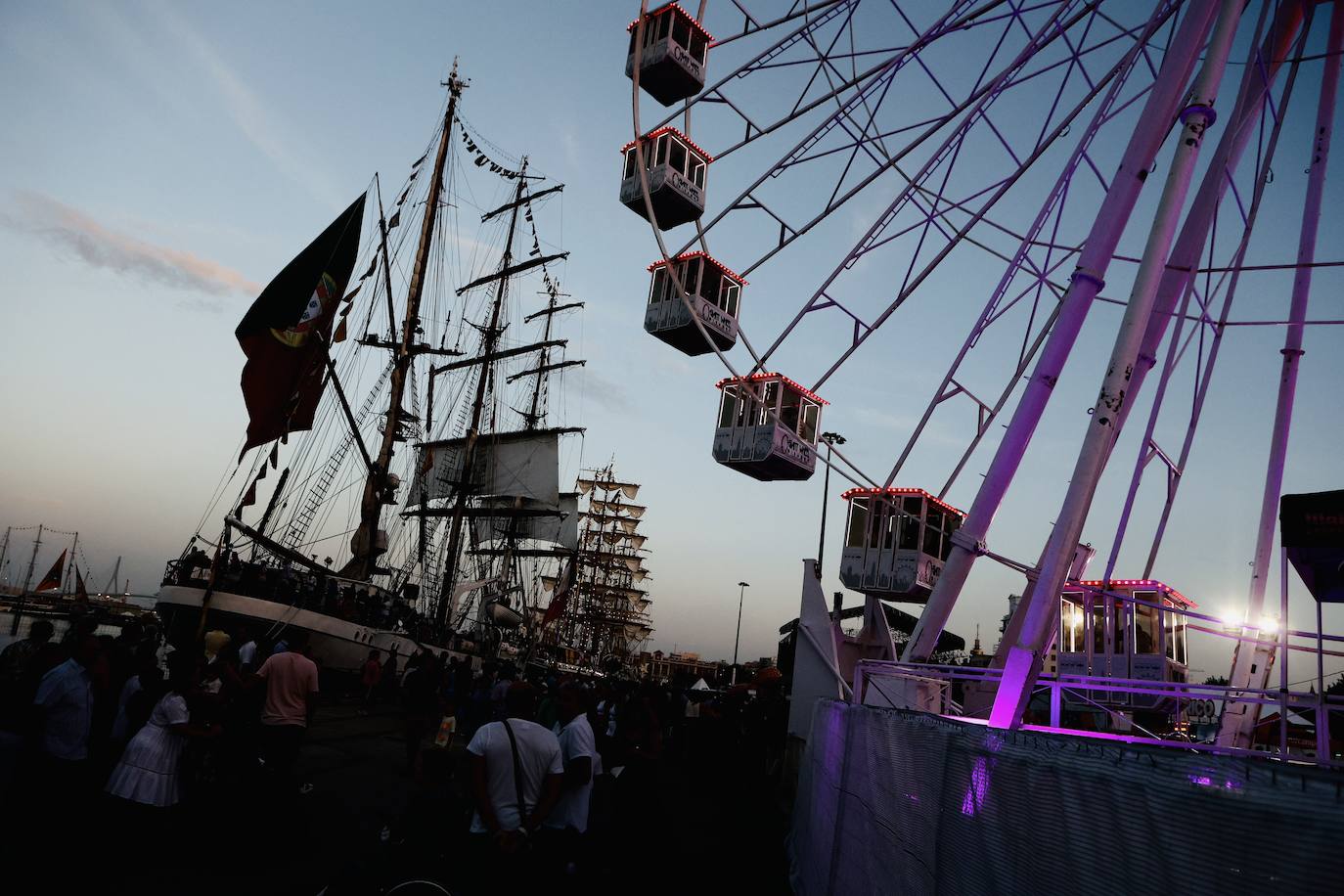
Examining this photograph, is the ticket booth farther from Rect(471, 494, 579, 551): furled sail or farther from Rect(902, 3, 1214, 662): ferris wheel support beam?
Rect(471, 494, 579, 551): furled sail

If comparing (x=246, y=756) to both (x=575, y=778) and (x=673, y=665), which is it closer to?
(x=575, y=778)

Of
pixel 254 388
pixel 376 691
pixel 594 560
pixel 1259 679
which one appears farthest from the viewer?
pixel 594 560

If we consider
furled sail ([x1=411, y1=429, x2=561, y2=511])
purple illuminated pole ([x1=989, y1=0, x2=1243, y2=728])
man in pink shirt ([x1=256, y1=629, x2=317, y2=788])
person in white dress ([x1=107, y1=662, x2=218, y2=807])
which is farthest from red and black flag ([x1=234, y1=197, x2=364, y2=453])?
furled sail ([x1=411, y1=429, x2=561, y2=511])

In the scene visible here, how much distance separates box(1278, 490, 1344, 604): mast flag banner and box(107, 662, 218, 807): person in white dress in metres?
9.40

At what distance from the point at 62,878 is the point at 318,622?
1126 inches

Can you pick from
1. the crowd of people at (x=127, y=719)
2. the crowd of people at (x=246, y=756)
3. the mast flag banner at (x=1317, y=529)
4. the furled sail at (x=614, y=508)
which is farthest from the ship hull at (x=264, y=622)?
the furled sail at (x=614, y=508)

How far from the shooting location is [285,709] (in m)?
8.52

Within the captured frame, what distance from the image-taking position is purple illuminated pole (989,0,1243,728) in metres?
7.12

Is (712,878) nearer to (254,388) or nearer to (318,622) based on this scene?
(254,388)

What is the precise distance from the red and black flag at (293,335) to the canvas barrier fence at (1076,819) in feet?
46.8

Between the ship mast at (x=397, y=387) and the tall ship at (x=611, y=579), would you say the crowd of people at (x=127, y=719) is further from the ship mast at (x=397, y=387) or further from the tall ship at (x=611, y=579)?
the tall ship at (x=611, y=579)

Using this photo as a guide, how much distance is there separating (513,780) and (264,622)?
3028 centimetres

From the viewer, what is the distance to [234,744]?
32.9 feet

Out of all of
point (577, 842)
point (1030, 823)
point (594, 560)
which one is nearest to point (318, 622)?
point (577, 842)
